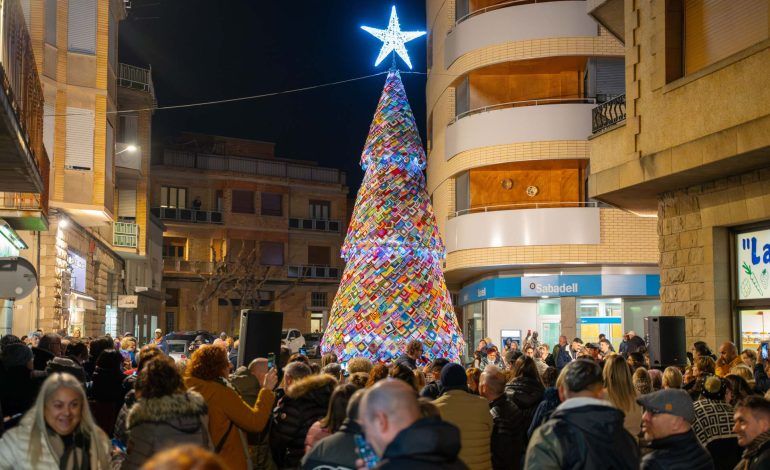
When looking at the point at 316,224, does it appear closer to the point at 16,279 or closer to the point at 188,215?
the point at 188,215

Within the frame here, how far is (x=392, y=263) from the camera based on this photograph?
65.1 ft

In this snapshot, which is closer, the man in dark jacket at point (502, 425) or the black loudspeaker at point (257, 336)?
the man in dark jacket at point (502, 425)

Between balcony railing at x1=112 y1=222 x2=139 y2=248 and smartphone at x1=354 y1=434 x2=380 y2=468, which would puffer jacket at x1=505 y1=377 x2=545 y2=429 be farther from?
balcony railing at x1=112 y1=222 x2=139 y2=248

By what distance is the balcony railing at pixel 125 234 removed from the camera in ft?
118

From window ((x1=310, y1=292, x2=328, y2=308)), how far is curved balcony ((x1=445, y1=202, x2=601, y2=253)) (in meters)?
37.3

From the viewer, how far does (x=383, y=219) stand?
65.6 feet

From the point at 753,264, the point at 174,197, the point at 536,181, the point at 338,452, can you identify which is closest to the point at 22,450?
the point at 338,452

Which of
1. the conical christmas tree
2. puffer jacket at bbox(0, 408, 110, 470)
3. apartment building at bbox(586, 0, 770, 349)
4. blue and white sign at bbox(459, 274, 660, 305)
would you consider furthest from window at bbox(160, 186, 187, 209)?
puffer jacket at bbox(0, 408, 110, 470)

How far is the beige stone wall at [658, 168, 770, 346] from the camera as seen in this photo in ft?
49.1

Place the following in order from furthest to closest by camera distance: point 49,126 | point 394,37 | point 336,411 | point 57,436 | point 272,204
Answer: point 272,204
point 49,126
point 394,37
point 336,411
point 57,436

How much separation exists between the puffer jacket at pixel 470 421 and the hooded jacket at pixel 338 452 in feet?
6.63

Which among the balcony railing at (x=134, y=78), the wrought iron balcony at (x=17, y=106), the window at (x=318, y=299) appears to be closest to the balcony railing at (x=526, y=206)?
the balcony railing at (x=134, y=78)

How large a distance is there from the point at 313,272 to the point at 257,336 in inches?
2190

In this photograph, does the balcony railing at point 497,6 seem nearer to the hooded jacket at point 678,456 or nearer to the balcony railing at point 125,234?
the balcony railing at point 125,234
